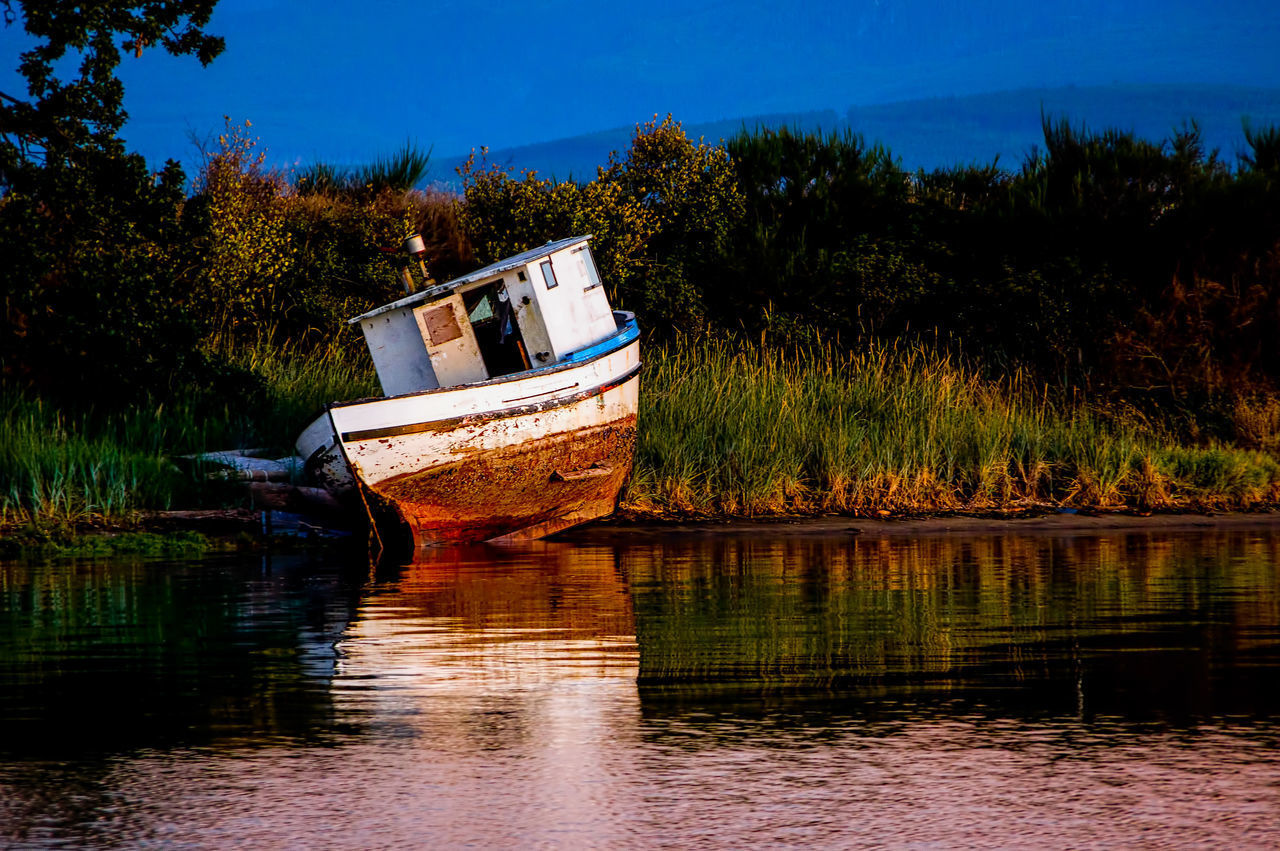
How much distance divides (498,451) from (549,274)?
2309 millimetres

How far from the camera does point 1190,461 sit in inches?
718

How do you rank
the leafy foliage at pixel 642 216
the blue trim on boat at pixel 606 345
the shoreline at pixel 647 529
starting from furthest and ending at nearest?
the leafy foliage at pixel 642 216
the blue trim on boat at pixel 606 345
the shoreline at pixel 647 529

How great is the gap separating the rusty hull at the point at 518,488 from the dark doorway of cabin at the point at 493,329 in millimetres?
1445

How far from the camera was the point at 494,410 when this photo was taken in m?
14.6

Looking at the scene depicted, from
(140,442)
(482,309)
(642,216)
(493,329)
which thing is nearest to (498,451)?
(493,329)

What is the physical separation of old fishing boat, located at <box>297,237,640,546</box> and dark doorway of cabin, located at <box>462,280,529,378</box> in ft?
0.05

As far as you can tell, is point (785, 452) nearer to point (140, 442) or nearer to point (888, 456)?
point (888, 456)

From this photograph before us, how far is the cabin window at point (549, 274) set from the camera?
53.2ft

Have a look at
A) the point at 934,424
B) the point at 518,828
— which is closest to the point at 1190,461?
the point at 934,424

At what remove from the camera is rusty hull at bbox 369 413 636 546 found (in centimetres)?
1466

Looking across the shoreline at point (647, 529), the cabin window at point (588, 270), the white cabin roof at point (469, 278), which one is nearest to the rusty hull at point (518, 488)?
the shoreline at point (647, 529)

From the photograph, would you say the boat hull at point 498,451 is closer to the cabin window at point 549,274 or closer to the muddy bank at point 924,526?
the muddy bank at point 924,526

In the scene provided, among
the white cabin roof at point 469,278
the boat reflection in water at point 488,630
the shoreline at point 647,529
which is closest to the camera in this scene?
the boat reflection in water at point 488,630

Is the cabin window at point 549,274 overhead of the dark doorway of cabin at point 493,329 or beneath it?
overhead
